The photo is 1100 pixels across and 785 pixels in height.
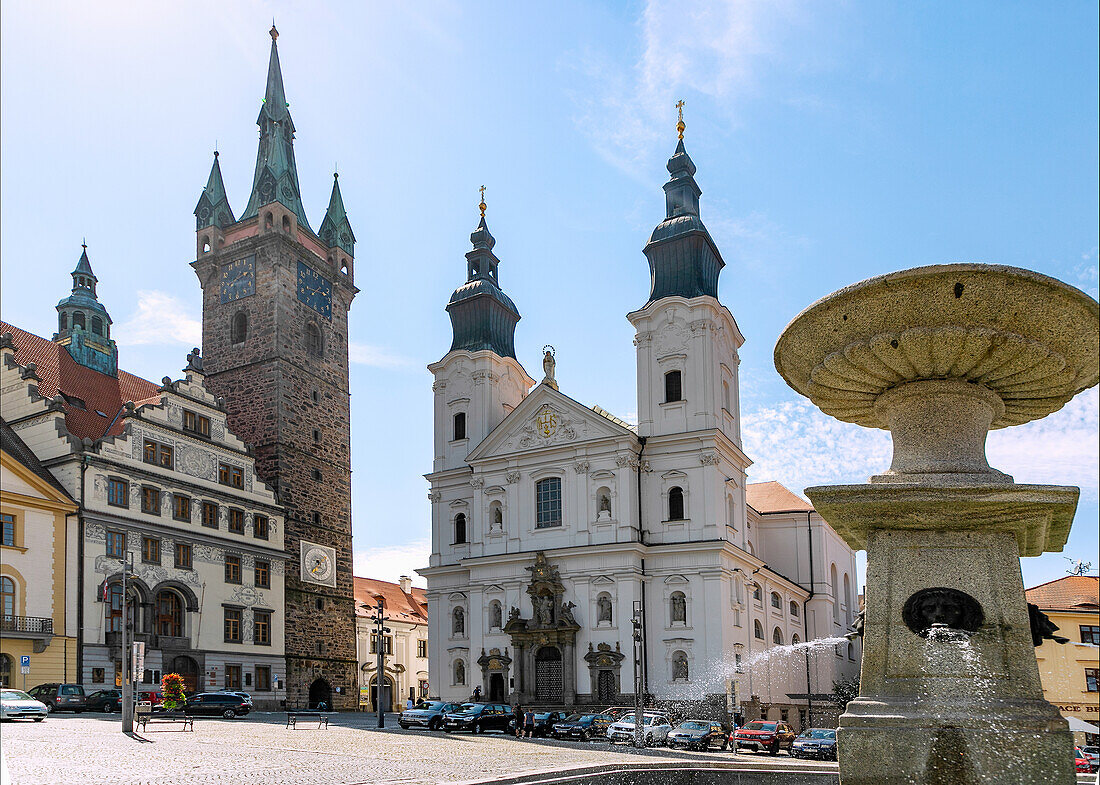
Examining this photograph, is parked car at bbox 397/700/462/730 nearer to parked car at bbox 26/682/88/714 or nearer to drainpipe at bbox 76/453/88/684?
parked car at bbox 26/682/88/714

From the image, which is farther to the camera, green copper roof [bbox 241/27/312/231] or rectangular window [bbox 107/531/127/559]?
green copper roof [bbox 241/27/312/231]

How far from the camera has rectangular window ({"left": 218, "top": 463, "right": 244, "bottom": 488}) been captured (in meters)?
48.5

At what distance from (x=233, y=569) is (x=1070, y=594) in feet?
137

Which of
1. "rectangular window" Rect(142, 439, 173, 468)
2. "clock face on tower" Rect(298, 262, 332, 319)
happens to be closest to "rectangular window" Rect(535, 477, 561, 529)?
"rectangular window" Rect(142, 439, 173, 468)

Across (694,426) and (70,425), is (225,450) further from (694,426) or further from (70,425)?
(694,426)

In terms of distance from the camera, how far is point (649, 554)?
4597 centimetres

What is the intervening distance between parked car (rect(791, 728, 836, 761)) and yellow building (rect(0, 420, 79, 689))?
26.3 m

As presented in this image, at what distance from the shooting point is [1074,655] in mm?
51438

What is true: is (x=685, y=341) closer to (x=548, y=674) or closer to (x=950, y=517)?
(x=548, y=674)

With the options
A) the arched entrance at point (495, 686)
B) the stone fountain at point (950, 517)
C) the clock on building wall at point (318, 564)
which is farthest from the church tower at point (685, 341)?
the stone fountain at point (950, 517)

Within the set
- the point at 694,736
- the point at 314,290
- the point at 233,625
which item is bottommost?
the point at 694,736

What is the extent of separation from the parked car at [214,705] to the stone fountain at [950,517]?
34556mm

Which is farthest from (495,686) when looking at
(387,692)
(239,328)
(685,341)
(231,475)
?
(387,692)

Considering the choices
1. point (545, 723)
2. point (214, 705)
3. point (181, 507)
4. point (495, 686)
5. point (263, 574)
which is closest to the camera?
point (545, 723)
